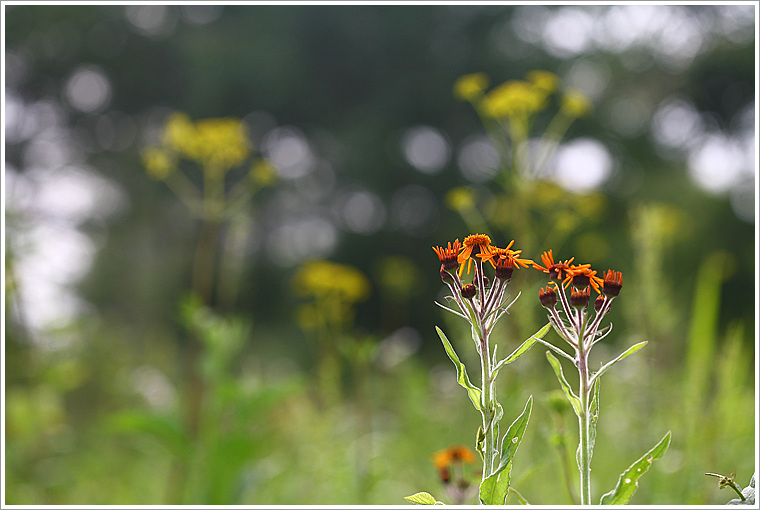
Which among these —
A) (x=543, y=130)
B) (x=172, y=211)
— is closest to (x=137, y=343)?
(x=172, y=211)

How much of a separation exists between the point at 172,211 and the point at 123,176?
59 centimetres

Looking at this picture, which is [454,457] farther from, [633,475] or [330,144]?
[330,144]

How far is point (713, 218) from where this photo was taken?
411 cm

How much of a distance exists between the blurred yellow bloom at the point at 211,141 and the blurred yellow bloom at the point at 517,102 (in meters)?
0.57

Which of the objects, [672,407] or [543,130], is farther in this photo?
[543,130]

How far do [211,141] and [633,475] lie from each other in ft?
3.60

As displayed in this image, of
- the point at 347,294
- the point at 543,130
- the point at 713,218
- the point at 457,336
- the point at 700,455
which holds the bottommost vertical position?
the point at 700,455

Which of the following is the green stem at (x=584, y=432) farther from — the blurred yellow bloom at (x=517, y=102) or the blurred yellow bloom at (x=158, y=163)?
the blurred yellow bloom at (x=158, y=163)

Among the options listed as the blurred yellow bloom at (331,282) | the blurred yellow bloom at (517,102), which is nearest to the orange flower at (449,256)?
the blurred yellow bloom at (517,102)

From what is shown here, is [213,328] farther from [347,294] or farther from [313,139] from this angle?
[313,139]

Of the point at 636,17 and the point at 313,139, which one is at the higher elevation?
the point at 636,17

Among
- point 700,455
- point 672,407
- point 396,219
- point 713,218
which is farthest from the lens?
point 396,219

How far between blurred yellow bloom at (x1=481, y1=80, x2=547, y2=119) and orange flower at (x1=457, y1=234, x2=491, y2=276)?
71 cm

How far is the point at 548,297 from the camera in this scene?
31cm
